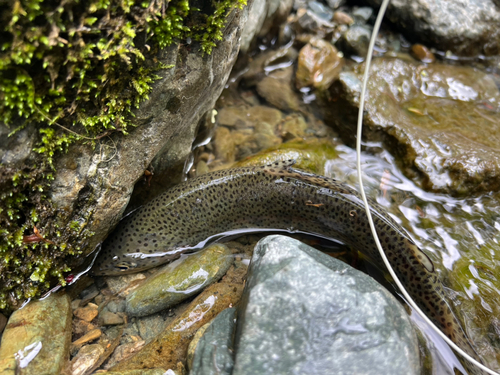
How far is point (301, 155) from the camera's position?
5.11m

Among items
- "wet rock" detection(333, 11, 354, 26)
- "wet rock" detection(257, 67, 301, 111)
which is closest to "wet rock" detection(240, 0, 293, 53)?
"wet rock" detection(257, 67, 301, 111)

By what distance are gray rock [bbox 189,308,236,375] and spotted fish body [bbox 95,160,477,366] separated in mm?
1484

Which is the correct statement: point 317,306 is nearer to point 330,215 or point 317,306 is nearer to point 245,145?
point 330,215

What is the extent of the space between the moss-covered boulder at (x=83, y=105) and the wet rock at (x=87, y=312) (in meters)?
0.48

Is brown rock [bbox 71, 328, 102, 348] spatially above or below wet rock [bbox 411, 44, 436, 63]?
below

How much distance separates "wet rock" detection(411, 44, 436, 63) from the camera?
22.1 feet

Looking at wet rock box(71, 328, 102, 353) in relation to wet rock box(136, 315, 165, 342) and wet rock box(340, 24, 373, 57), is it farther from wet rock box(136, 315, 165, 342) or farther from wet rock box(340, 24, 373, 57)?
wet rock box(340, 24, 373, 57)

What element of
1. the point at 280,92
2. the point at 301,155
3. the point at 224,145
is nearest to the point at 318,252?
the point at 301,155

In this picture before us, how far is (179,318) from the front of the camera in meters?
3.78

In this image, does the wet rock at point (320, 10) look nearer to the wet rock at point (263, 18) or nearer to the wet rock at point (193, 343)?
the wet rock at point (263, 18)

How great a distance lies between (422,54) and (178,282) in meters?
6.20

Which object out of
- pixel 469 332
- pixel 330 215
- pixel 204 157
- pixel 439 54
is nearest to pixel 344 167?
pixel 330 215

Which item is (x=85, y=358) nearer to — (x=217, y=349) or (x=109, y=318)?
(x=109, y=318)

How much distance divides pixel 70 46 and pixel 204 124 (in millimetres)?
2712
